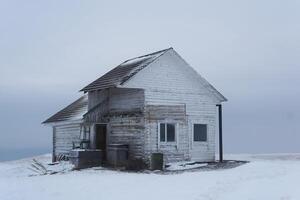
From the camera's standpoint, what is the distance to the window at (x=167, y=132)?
93.4 ft

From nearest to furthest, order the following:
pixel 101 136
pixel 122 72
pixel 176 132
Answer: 1. pixel 176 132
2. pixel 122 72
3. pixel 101 136

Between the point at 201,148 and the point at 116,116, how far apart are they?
17.2 ft

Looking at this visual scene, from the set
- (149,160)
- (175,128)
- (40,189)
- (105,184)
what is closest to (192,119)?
(175,128)

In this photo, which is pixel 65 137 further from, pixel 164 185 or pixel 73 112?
pixel 164 185

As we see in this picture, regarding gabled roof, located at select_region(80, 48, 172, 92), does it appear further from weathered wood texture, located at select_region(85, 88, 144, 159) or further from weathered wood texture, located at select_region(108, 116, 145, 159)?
weathered wood texture, located at select_region(108, 116, 145, 159)

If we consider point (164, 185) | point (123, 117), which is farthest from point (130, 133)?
point (164, 185)

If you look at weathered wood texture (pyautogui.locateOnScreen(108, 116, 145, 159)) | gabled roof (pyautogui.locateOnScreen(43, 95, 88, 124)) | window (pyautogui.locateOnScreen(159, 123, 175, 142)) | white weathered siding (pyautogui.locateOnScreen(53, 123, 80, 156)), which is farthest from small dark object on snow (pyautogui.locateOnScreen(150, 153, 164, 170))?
white weathered siding (pyautogui.locateOnScreen(53, 123, 80, 156))

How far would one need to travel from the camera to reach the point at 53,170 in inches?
1109

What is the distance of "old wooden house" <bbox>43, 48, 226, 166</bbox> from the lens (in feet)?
92.2

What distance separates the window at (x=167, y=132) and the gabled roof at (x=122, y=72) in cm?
329

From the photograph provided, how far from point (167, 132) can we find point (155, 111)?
4.61ft

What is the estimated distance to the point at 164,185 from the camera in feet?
66.4

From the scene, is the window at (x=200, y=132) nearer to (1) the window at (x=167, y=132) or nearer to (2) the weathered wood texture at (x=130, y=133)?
(1) the window at (x=167, y=132)

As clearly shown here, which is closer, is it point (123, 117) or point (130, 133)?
point (130, 133)
